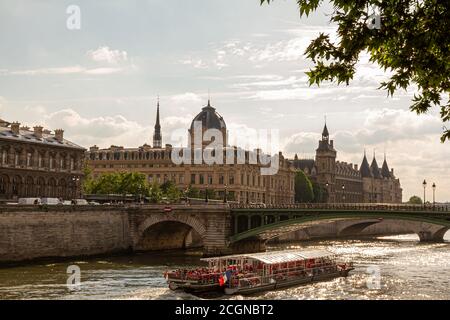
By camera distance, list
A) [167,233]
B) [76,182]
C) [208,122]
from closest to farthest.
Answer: [167,233] → [76,182] → [208,122]

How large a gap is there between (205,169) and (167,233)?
5270cm

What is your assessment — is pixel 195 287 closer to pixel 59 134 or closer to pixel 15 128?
pixel 15 128

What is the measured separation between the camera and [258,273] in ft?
152

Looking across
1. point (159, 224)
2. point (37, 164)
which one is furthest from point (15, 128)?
point (159, 224)

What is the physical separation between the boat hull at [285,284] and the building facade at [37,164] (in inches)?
1596

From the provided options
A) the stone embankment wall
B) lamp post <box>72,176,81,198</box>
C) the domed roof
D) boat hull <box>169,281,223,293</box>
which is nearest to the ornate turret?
the domed roof

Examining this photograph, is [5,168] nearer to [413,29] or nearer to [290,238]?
[290,238]

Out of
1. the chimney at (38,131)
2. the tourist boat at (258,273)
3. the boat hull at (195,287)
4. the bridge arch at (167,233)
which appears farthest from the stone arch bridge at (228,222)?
the boat hull at (195,287)

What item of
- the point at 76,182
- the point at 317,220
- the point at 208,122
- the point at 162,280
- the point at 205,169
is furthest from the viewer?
the point at 208,122

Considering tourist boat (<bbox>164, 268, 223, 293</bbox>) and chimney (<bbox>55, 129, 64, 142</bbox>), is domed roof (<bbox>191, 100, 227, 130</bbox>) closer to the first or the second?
chimney (<bbox>55, 129, 64, 142</bbox>)

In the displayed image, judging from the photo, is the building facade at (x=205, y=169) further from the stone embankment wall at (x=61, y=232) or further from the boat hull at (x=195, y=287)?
the boat hull at (x=195, y=287)

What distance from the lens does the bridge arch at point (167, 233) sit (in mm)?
73938

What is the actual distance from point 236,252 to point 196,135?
81.6m
